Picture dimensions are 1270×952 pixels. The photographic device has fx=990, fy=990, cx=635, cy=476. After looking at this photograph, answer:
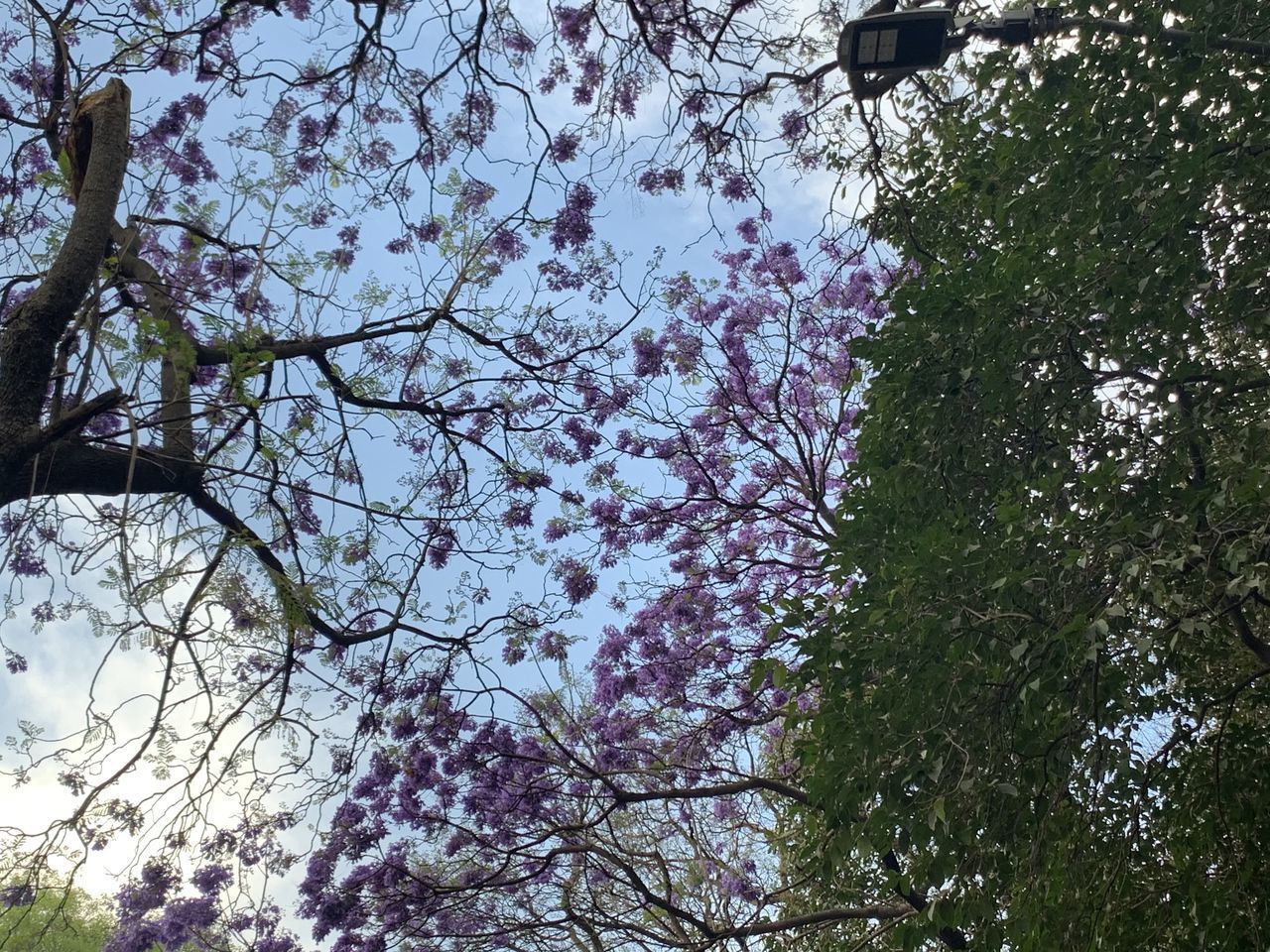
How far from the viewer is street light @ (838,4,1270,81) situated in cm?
485

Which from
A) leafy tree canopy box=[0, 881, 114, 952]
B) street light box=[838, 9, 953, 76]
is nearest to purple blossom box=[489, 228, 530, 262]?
street light box=[838, 9, 953, 76]

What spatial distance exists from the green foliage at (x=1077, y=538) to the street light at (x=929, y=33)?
0.60 feet

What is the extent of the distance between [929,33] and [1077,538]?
2.62 m

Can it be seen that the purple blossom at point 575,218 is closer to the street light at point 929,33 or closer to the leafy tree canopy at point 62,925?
the street light at point 929,33

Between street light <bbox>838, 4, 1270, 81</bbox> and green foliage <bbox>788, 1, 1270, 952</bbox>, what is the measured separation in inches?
7.2

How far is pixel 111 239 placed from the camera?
5828mm

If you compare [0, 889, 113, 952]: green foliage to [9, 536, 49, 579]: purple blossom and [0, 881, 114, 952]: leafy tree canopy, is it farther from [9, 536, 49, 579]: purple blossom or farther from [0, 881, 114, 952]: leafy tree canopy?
[9, 536, 49, 579]: purple blossom

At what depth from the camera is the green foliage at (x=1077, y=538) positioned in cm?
381

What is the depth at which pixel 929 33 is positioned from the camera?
16.1 feet

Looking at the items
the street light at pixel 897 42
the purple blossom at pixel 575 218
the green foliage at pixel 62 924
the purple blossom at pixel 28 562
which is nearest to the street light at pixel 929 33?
the street light at pixel 897 42

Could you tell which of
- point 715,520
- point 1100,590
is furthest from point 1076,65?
point 715,520

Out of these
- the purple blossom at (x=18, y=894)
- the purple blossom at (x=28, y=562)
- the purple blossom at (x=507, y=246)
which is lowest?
the purple blossom at (x=18, y=894)

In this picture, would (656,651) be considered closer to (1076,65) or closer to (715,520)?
(715,520)

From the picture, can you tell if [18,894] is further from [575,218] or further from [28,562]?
[575,218]
